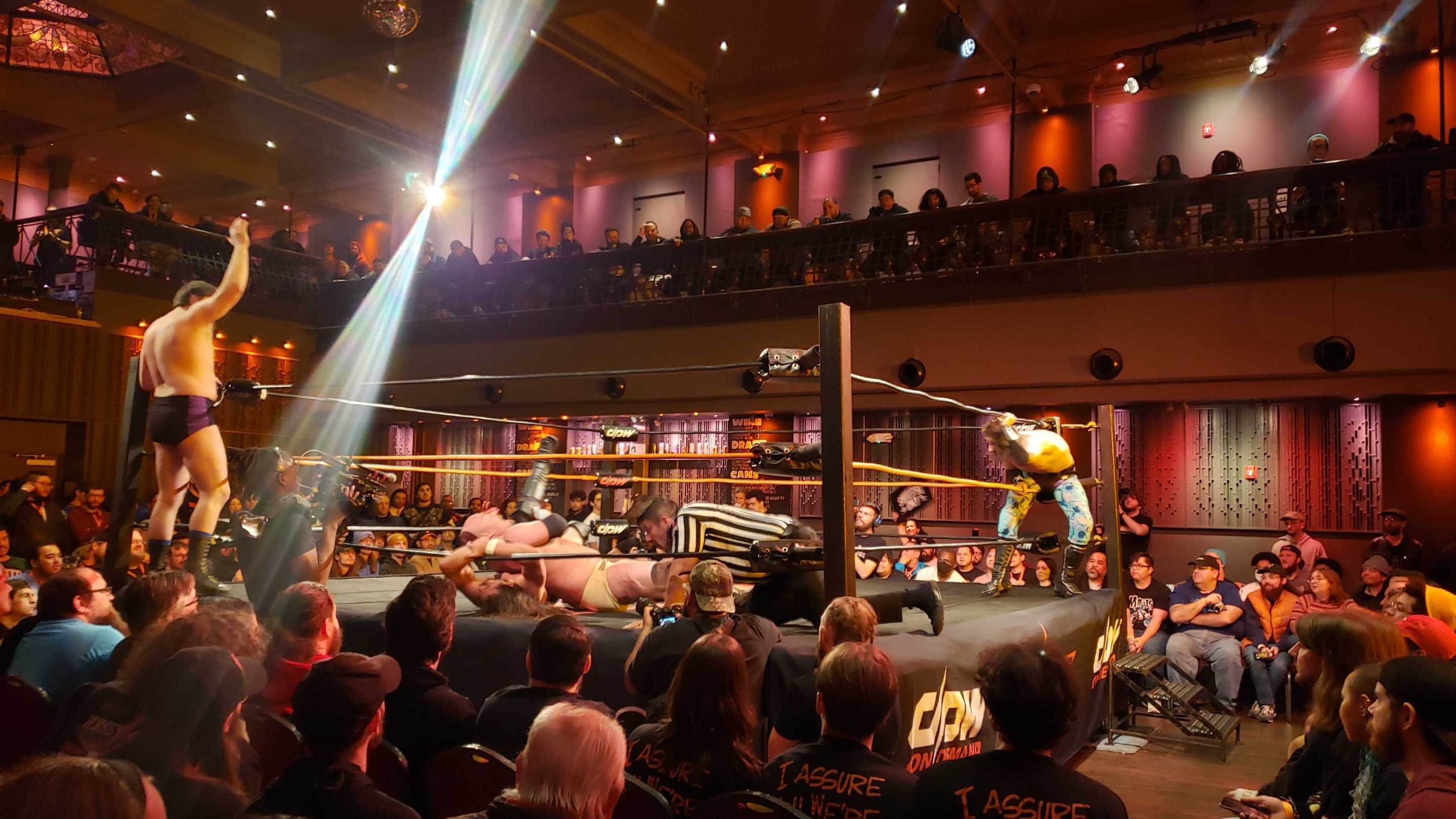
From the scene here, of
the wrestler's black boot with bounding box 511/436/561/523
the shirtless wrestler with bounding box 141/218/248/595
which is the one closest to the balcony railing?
the wrestler's black boot with bounding box 511/436/561/523

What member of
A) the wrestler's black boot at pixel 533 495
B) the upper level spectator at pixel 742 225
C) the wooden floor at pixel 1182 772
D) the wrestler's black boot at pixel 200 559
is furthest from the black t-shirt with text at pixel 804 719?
the upper level spectator at pixel 742 225

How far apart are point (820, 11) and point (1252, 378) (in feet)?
17.5

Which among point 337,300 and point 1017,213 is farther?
point 337,300

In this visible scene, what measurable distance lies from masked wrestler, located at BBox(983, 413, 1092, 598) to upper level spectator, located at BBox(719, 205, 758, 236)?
530 cm

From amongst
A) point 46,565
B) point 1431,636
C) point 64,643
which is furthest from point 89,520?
point 1431,636

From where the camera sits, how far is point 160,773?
1487 mm

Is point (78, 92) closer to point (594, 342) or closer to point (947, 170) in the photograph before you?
point (594, 342)

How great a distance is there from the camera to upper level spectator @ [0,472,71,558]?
6.54 m

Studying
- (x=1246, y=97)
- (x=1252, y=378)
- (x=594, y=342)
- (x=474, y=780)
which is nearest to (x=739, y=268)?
(x=594, y=342)

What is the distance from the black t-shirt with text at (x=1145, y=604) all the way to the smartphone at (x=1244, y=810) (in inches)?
162

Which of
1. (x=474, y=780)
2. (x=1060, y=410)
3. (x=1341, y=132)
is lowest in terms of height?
(x=474, y=780)

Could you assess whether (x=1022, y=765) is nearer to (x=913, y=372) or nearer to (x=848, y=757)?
(x=848, y=757)

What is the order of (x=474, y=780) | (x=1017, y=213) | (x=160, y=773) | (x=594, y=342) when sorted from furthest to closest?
(x=594, y=342)
(x=1017, y=213)
(x=474, y=780)
(x=160, y=773)

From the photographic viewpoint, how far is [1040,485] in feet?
17.1
